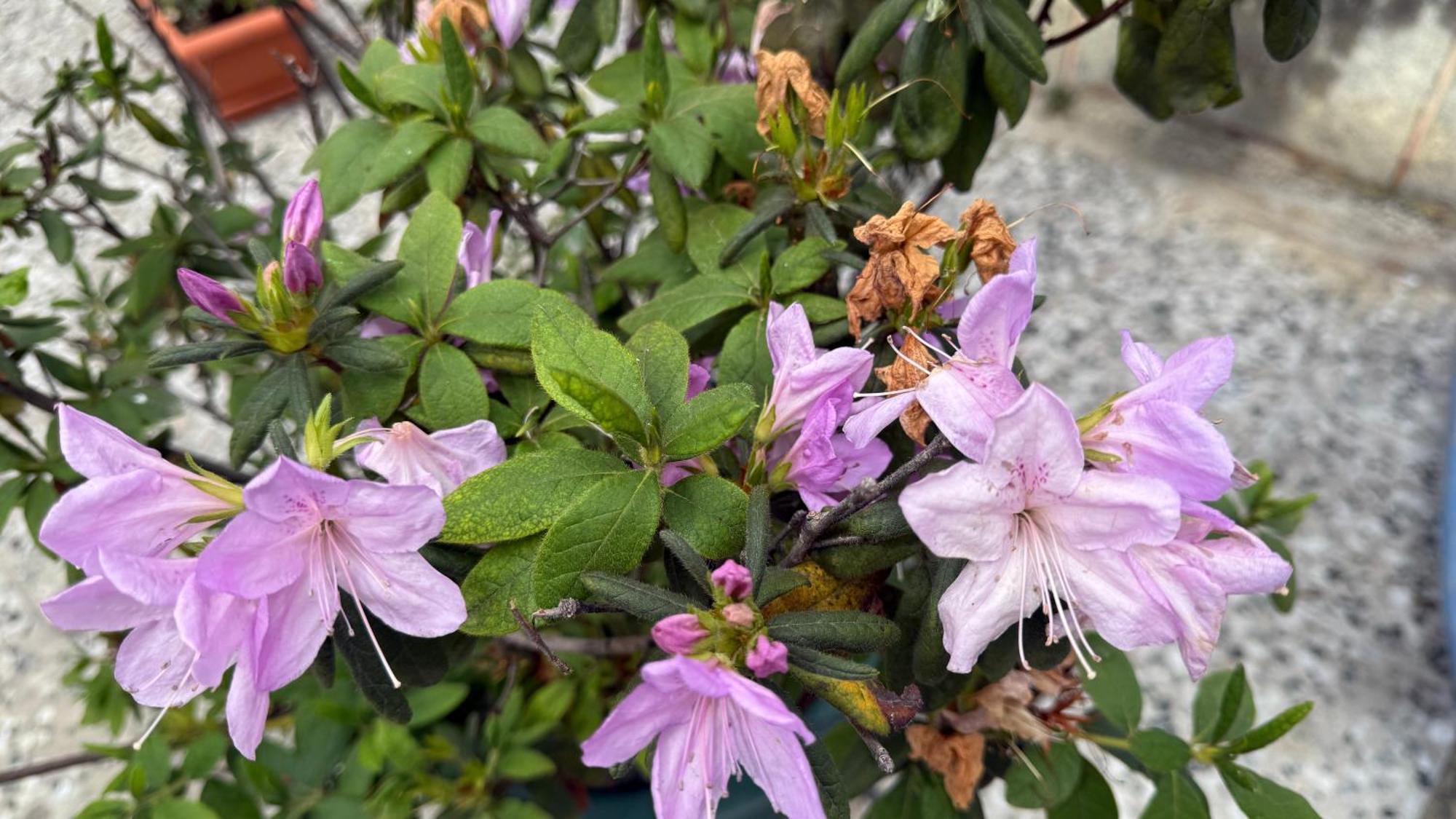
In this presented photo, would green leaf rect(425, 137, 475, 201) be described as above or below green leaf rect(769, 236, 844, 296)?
above

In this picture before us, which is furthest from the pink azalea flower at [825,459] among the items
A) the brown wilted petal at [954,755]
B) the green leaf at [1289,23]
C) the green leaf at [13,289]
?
the green leaf at [13,289]

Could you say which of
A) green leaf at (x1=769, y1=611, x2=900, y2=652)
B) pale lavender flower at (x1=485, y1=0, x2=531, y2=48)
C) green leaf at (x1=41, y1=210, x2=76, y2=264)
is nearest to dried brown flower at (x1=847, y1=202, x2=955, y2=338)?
green leaf at (x1=769, y1=611, x2=900, y2=652)

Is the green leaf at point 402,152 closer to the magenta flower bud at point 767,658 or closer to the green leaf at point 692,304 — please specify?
the green leaf at point 692,304

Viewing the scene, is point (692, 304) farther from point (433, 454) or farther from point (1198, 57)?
point (1198, 57)

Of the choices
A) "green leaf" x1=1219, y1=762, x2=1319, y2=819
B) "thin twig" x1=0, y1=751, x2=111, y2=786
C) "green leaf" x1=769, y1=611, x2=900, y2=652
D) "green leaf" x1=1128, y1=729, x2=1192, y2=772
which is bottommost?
"thin twig" x1=0, y1=751, x2=111, y2=786

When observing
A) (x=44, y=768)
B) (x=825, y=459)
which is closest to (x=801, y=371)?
(x=825, y=459)

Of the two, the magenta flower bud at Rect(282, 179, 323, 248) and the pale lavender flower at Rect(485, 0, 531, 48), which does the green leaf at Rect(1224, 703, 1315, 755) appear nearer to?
the magenta flower bud at Rect(282, 179, 323, 248)

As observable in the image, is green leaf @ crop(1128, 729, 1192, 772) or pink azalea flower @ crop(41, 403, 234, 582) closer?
pink azalea flower @ crop(41, 403, 234, 582)

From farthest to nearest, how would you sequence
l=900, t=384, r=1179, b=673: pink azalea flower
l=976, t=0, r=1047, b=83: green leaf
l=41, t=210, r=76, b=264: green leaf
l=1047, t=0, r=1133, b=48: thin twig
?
1. l=41, t=210, r=76, b=264: green leaf
2. l=1047, t=0, r=1133, b=48: thin twig
3. l=976, t=0, r=1047, b=83: green leaf
4. l=900, t=384, r=1179, b=673: pink azalea flower
